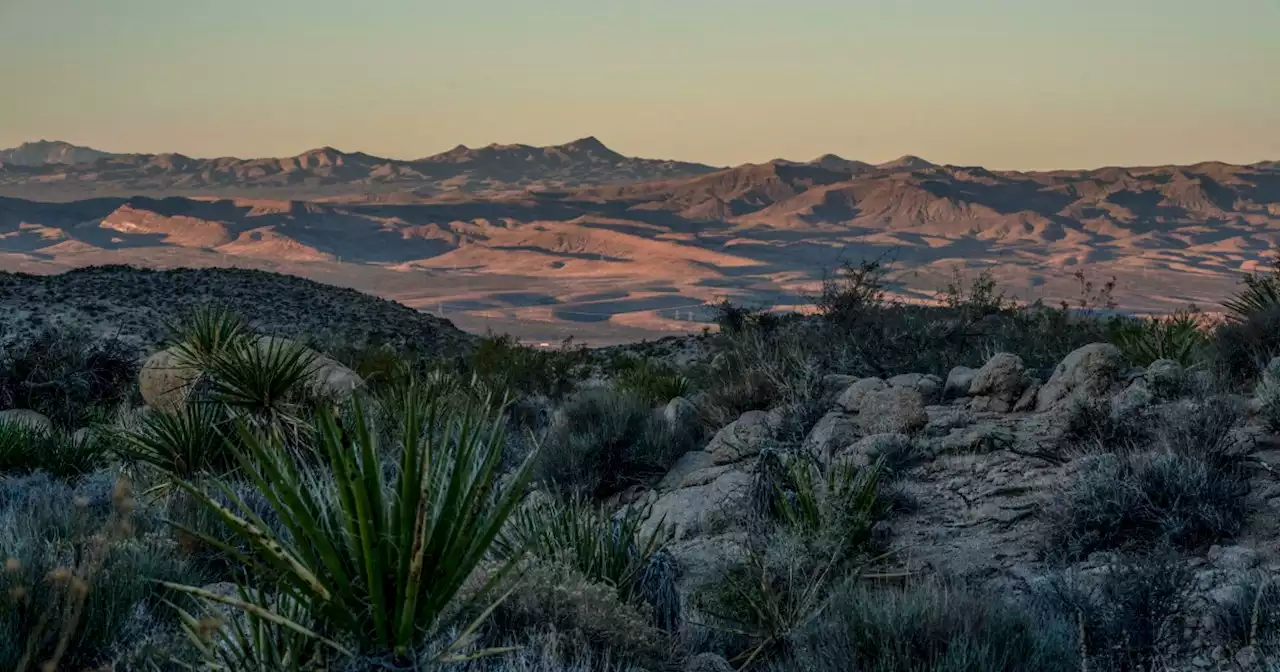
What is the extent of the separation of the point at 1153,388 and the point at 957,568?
154 inches

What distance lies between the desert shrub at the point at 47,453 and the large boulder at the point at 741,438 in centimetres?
601

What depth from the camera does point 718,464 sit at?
476 inches

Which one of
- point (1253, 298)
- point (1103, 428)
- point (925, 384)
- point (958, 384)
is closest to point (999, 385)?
point (958, 384)

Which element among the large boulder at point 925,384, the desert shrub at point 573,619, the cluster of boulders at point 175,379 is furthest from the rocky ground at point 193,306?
the desert shrub at point 573,619

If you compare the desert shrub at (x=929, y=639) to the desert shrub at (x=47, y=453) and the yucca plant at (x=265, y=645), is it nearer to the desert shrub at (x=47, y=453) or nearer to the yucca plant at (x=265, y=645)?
the yucca plant at (x=265, y=645)

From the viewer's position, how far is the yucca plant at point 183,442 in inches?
410

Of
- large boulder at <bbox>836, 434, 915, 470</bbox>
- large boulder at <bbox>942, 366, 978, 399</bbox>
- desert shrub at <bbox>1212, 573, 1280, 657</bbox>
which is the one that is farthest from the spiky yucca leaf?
desert shrub at <bbox>1212, 573, 1280, 657</bbox>

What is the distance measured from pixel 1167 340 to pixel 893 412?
430 centimetres

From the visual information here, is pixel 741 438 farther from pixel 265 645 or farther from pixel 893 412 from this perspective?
pixel 265 645

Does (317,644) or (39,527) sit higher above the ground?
(317,644)

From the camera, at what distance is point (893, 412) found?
11.9 meters

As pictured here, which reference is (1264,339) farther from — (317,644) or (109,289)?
(109,289)

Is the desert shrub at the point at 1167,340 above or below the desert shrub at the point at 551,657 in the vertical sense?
above

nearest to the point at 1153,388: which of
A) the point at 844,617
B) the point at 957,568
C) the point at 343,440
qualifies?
the point at 957,568
